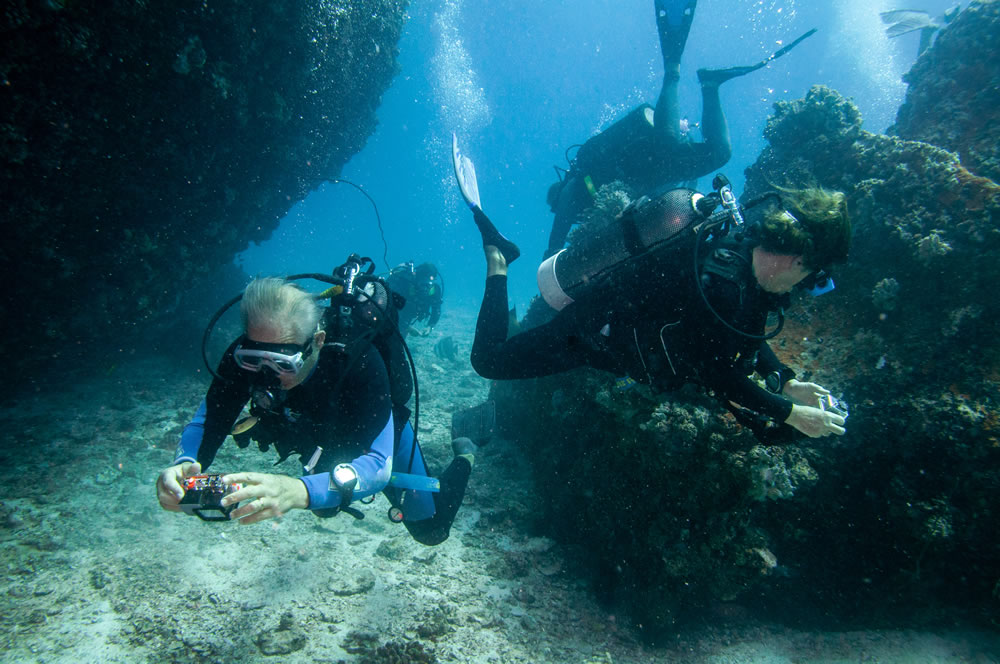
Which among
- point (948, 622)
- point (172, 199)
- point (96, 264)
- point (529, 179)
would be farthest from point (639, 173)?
point (529, 179)

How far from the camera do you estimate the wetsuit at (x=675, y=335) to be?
3.00 m

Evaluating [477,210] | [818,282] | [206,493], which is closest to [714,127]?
[477,210]

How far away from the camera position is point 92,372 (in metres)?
7.90

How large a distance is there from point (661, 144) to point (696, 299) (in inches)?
290

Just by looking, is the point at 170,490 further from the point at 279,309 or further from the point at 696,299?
the point at 696,299

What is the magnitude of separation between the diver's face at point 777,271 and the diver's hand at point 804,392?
3.08ft

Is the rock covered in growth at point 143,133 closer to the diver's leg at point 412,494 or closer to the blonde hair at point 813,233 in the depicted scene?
the diver's leg at point 412,494

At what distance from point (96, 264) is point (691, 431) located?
9437mm

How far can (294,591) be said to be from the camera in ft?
12.9

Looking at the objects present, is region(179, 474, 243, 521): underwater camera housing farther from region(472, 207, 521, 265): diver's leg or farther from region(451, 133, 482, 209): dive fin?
region(451, 133, 482, 209): dive fin

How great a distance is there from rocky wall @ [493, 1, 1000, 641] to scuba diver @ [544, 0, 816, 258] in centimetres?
413

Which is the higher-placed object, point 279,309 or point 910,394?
point 910,394

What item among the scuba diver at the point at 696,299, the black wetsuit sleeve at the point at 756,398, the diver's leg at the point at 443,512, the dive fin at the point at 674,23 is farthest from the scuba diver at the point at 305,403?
the dive fin at the point at 674,23

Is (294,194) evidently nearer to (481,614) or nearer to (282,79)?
(282,79)
